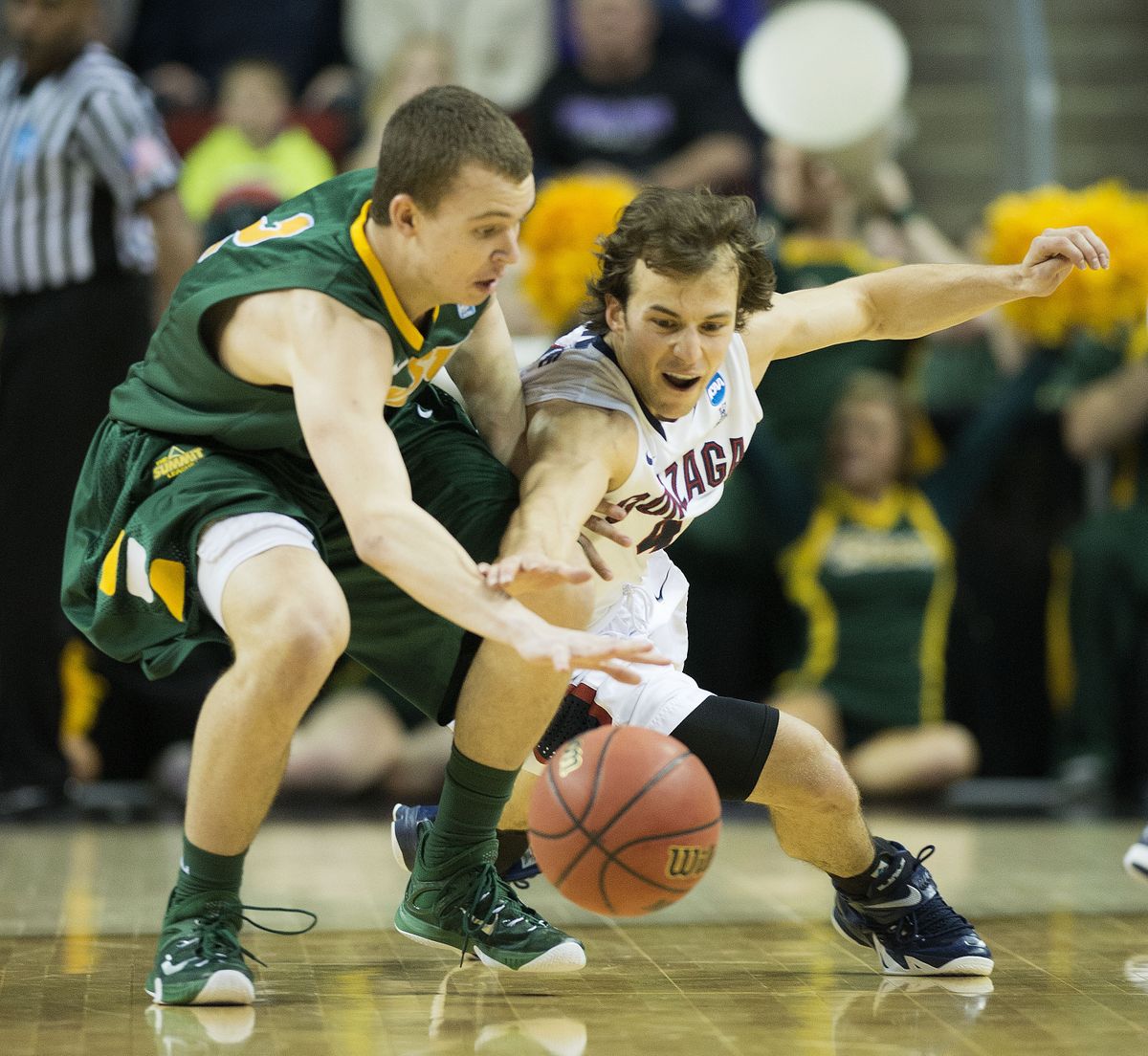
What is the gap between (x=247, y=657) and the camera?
330 centimetres

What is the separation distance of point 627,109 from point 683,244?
4832 millimetres

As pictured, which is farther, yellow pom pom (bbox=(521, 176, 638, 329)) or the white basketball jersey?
yellow pom pom (bbox=(521, 176, 638, 329))

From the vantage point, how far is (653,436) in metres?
3.83

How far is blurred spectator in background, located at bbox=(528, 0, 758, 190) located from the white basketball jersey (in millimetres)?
4350

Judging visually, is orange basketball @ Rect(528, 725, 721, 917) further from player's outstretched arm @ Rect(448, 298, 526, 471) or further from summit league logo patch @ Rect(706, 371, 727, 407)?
summit league logo patch @ Rect(706, 371, 727, 407)

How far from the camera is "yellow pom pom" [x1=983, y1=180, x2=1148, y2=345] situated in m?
6.97

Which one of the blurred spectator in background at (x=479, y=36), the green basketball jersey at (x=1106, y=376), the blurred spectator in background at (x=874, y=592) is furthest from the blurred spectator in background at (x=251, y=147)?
the green basketball jersey at (x=1106, y=376)

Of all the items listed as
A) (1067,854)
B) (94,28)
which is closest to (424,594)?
(1067,854)

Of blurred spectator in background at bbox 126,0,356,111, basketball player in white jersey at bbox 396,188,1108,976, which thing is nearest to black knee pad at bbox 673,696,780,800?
basketball player in white jersey at bbox 396,188,1108,976

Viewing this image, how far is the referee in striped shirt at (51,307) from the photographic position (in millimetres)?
6500

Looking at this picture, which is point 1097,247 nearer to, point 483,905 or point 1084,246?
point 1084,246

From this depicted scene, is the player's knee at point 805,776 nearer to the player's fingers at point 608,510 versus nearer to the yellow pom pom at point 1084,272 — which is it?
the player's fingers at point 608,510

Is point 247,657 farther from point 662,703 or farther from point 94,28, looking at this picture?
point 94,28

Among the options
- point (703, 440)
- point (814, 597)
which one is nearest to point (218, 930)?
point (703, 440)
